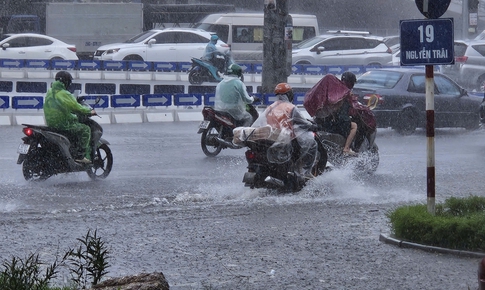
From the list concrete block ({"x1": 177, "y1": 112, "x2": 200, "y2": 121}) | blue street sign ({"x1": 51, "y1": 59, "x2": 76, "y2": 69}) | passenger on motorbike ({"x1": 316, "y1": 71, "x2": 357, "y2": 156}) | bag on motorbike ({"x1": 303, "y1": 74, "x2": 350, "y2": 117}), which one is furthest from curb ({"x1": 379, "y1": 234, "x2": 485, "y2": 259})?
blue street sign ({"x1": 51, "y1": 59, "x2": 76, "y2": 69})

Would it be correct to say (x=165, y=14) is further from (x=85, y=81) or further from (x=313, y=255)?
(x=313, y=255)

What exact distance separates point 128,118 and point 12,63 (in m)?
8.77

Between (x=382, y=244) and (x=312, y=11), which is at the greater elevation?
(x=312, y=11)

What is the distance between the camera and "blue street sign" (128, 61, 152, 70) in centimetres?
2917

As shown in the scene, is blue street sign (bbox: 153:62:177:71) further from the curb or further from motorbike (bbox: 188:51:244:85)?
the curb

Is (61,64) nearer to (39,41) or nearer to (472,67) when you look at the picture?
(39,41)

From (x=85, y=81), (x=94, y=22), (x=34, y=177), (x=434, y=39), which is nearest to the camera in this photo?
(x=434, y=39)

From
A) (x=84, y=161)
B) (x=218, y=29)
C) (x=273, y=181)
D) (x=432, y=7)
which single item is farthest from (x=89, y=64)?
(x=432, y=7)

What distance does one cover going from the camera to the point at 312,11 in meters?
55.0

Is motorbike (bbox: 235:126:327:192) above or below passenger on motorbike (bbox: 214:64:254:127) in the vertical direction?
below

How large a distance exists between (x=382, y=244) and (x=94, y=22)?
33482 mm

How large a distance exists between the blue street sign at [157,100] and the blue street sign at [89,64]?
680 cm

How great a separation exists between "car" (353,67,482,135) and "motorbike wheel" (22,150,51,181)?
807 cm

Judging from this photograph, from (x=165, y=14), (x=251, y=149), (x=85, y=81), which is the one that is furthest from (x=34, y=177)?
(x=165, y=14)
